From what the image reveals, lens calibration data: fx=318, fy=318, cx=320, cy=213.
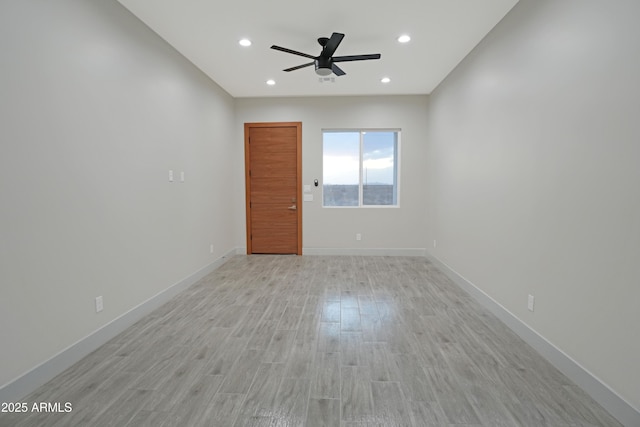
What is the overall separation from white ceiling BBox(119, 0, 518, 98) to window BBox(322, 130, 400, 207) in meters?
1.40

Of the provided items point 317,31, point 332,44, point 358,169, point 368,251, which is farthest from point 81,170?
point 368,251

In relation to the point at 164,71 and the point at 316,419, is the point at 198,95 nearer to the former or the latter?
the point at 164,71

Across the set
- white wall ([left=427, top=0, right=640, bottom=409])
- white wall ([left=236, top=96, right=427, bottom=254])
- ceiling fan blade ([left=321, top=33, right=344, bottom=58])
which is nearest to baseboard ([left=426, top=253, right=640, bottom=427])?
white wall ([left=427, top=0, right=640, bottom=409])

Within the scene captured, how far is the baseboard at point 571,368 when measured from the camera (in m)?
1.70

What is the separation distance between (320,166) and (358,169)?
73 centimetres

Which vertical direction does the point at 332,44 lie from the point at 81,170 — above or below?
above

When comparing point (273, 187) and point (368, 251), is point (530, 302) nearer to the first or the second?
point (368, 251)

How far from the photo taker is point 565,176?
2215mm

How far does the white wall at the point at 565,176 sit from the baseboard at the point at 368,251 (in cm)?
212

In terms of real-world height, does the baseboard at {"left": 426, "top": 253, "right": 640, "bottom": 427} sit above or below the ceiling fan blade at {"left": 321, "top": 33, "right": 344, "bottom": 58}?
below

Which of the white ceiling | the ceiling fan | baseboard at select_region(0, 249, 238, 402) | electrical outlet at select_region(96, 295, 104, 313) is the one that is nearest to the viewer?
baseboard at select_region(0, 249, 238, 402)

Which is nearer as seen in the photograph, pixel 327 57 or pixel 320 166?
pixel 327 57

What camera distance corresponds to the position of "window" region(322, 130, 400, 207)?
5.97m

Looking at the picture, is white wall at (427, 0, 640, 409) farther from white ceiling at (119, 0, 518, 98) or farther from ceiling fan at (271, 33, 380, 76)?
ceiling fan at (271, 33, 380, 76)
